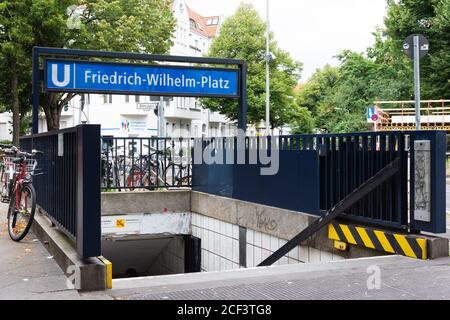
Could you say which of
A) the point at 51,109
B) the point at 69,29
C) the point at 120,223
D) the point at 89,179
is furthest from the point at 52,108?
the point at 89,179

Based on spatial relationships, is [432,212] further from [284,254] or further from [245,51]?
[245,51]

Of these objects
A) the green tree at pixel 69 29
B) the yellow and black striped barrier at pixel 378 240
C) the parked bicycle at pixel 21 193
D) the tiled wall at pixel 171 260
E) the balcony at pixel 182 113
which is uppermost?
the green tree at pixel 69 29

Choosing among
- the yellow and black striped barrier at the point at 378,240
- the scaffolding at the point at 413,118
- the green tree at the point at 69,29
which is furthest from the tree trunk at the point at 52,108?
the yellow and black striped barrier at the point at 378,240

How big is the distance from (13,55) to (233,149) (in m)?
17.2

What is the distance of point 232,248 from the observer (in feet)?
34.9

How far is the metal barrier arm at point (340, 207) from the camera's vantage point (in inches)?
266

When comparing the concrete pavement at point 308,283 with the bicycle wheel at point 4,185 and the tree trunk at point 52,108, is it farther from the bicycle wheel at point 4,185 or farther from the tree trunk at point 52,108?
the tree trunk at point 52,108

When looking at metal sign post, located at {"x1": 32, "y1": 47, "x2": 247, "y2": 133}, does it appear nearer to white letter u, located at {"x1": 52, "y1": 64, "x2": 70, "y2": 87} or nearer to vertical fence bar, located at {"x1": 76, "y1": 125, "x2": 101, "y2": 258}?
white letter u, located at {"x1": 52, "y1": 64, "x2": 70, "y2": 87}

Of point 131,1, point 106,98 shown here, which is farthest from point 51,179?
point 106,98

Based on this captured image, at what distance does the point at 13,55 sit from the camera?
80.7 feet

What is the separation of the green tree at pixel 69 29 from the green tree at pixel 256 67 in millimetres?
16987

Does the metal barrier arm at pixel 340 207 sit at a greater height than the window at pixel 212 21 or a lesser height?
lesser

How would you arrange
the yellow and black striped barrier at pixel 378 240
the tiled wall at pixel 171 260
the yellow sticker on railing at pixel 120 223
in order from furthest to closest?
the tiled wall at pixel 171 260
the yellow sticker on railing at pixel 120 223
the yellow and black striped barrier at pixel 378 240

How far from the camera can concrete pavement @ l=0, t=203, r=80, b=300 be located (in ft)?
16.8
